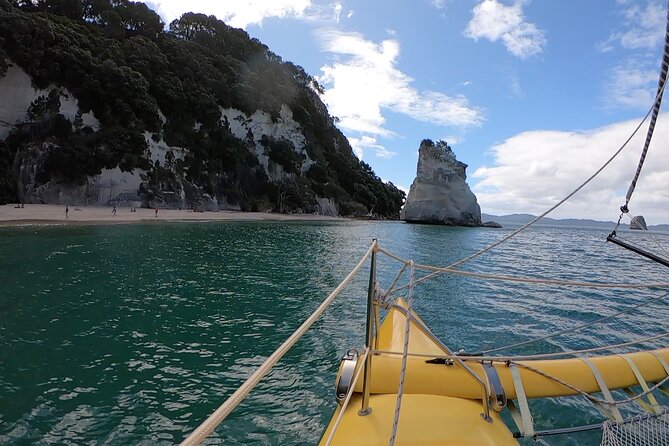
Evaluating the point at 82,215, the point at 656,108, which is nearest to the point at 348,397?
the point at 656,108

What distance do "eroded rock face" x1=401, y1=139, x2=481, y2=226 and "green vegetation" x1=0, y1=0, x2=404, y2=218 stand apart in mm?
13621

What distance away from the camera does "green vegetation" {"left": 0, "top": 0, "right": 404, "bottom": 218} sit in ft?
124

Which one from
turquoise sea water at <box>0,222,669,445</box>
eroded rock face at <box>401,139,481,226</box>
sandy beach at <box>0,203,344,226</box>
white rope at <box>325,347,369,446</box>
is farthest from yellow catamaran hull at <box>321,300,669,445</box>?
eroded rock face at <box>401,139,481,226</box>

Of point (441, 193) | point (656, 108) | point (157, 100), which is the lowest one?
point (656, 108)

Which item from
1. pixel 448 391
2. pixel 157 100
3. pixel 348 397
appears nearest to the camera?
pixel 348 397

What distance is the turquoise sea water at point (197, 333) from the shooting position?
444cm

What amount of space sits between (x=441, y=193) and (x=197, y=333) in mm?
72795

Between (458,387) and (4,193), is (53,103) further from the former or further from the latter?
(458,387)

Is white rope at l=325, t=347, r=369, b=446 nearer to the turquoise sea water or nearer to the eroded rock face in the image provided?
the turquoise sea water

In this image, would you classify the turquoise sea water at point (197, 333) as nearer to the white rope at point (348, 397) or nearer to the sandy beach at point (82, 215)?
the white rope at point (348, 397)

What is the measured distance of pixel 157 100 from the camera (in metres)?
48.9

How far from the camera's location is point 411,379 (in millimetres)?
2891

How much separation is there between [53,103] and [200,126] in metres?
17.9

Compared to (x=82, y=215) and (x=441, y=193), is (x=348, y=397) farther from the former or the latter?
(x=441, y=193)
